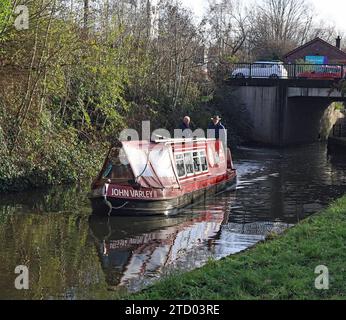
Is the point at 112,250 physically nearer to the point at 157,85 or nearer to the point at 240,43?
the point at 157,85

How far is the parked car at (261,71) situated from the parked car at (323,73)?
4.54 ft

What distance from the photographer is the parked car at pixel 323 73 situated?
40.3 m

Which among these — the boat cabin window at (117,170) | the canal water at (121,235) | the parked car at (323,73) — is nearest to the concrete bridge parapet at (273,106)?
the parked car at (323,73)

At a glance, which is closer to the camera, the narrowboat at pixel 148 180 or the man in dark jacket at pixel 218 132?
the narrowboat at pixel 148 180

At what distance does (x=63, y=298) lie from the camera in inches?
327

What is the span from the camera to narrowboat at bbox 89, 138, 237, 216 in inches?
565

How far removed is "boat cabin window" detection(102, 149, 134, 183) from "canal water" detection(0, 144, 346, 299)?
1019mm

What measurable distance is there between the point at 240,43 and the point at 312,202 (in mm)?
42657

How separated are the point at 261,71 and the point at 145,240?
101 ft

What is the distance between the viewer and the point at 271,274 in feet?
27.1

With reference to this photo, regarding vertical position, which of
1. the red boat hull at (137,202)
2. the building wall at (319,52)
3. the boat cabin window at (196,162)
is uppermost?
the building wall at (319,52)

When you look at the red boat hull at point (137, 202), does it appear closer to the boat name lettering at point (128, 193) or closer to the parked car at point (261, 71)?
the boat name lettering at point (128, 193)

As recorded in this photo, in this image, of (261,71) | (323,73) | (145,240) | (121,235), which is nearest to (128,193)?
(121,235)

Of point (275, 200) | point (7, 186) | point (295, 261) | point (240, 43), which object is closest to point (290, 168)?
point (275, 200)
